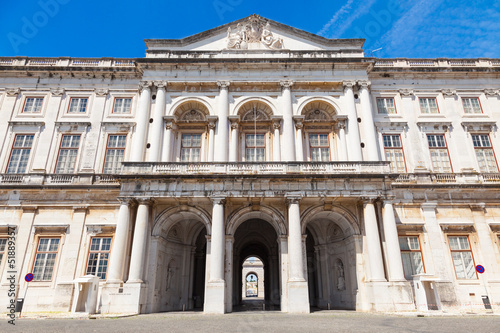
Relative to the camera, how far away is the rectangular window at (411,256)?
19875 mm

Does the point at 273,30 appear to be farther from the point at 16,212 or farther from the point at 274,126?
the point at 16,212

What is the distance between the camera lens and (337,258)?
21484 millimetres

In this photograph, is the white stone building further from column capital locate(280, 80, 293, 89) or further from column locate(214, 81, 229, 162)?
column capital locate(280, 80, 293, 89)

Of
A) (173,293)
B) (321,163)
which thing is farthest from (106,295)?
(321,163)

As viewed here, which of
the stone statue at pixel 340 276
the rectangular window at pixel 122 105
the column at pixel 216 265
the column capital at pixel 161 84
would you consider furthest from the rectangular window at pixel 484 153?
the rectangular window at pixel 122 105

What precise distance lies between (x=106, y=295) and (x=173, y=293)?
5.12 meters

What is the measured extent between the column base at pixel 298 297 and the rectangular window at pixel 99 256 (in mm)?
11582

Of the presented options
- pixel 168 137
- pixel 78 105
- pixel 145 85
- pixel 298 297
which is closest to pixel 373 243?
pixel 298 297

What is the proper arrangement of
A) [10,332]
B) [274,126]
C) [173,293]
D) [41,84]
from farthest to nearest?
[41,84] → [274,126] → [173,293] → [10,332]

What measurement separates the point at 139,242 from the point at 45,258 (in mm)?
7251

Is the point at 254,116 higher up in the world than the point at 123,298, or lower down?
higher up

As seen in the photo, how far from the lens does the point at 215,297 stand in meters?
16.5

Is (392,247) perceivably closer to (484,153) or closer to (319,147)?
(319,147)

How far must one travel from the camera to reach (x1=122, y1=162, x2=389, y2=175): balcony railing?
19.1 m
